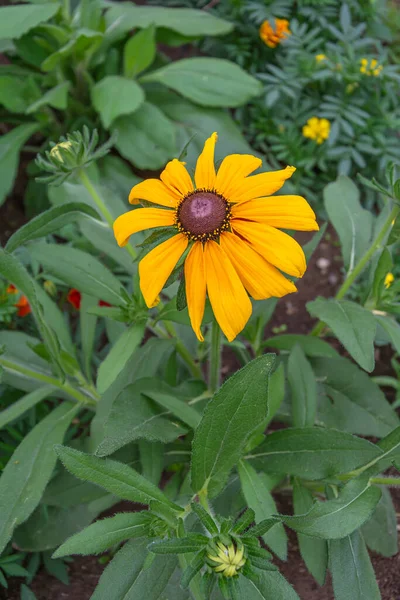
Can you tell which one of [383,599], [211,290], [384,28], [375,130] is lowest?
[383,599]

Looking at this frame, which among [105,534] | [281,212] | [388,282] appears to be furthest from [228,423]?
[388,282]

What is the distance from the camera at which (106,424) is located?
1.30m

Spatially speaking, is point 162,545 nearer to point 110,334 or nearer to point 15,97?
point 110,334

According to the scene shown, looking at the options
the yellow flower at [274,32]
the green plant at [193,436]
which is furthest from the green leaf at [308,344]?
the yellow flower at [274,32]

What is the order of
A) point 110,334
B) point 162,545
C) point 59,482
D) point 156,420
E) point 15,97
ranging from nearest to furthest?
point 162,545 < point 156,420 < point 59,482 < point 110,334 < point 15,97

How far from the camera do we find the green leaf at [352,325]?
49.8 inches

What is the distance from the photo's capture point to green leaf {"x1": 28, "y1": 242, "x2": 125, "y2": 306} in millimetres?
1447

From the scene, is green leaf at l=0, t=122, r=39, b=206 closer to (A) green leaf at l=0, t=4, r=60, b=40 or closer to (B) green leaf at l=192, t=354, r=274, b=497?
(A) green leaf at l=0, t=4, r=60, b=40

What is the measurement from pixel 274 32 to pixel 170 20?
482mm

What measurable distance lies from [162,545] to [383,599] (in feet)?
3.41

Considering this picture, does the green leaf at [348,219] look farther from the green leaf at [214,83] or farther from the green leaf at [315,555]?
the green leaf at [214,83]

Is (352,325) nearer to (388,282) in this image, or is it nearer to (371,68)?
(388,282)

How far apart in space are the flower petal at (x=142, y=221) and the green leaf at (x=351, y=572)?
33.7 inches

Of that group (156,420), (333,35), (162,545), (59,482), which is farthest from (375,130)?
(162,545)
